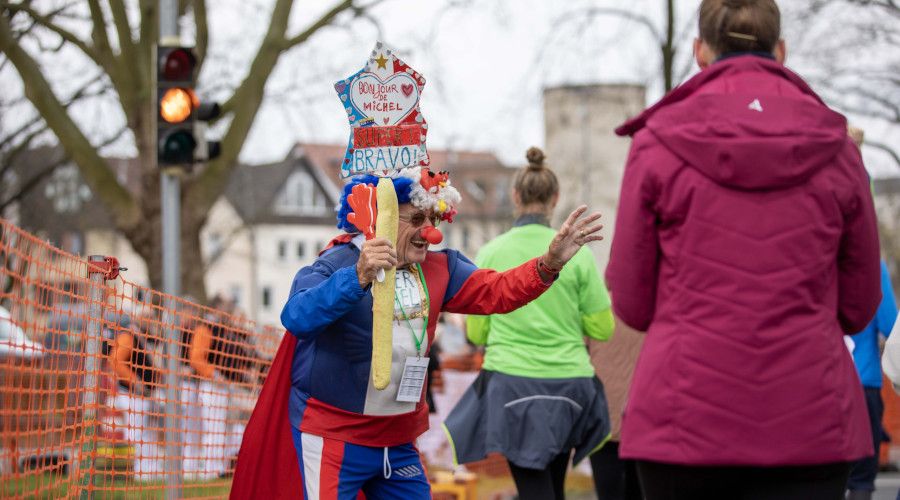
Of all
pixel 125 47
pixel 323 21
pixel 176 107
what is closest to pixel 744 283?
→ pixel 176 107

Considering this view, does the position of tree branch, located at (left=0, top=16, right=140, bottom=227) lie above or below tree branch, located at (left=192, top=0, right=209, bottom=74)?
below

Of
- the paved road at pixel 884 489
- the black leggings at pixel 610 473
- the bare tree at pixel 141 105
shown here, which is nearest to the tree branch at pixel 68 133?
the bare tree at pixel 141 105

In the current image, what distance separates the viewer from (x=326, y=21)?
53.0 ft

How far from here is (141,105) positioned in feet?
48.6

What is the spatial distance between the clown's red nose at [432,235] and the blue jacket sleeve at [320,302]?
34 cm

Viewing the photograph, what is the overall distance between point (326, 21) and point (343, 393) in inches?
474

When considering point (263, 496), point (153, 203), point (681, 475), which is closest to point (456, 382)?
point (153, 203)

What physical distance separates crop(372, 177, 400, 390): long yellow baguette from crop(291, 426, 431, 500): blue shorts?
1.38 ft

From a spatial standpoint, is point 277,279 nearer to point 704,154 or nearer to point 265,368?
point 265,368

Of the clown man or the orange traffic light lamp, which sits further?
the orange traffic light lamp

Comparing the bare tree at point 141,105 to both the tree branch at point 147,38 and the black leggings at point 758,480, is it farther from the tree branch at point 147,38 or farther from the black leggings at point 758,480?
the black leggings at point 758,480

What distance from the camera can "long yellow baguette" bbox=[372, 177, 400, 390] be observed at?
432cm

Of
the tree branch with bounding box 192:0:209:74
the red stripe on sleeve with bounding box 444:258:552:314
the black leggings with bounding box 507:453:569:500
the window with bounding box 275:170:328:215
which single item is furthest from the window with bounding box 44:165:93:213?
the red stripe on sleeve with bounding box 444:258:552:314

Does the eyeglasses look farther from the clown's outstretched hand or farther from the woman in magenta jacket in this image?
the woman in magenta jacket
